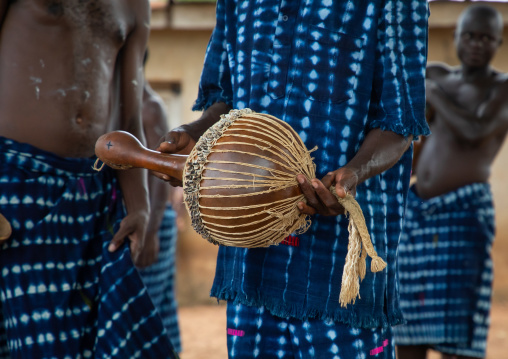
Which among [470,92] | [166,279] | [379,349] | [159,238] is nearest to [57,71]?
[379,349]

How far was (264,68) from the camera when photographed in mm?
1942

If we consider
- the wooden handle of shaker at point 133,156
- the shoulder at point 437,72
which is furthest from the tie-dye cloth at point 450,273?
the wooden handle of shaker at point 133,156

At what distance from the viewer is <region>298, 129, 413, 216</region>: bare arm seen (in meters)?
1.63

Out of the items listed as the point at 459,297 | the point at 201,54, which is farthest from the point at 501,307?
the point at 201,54

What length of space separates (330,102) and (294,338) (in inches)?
27.5

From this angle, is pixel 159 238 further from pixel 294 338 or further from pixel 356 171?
pixel 356 171

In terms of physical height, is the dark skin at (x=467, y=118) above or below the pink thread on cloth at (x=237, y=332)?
above

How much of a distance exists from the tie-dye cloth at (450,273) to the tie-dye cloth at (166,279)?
1499 millimetres

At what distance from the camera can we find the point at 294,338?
1882mm

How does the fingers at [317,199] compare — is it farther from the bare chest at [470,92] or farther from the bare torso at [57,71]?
the bare chest at [470,92]

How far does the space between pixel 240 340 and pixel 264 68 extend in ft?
2.68

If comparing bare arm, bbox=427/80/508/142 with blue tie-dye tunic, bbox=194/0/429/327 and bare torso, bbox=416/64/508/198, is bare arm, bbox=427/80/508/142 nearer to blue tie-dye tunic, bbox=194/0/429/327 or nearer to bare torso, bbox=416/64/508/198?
bare torso, bbox=416/64/508/198

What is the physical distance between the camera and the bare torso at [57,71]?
245 centimetres

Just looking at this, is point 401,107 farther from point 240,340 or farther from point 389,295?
point 240,340
